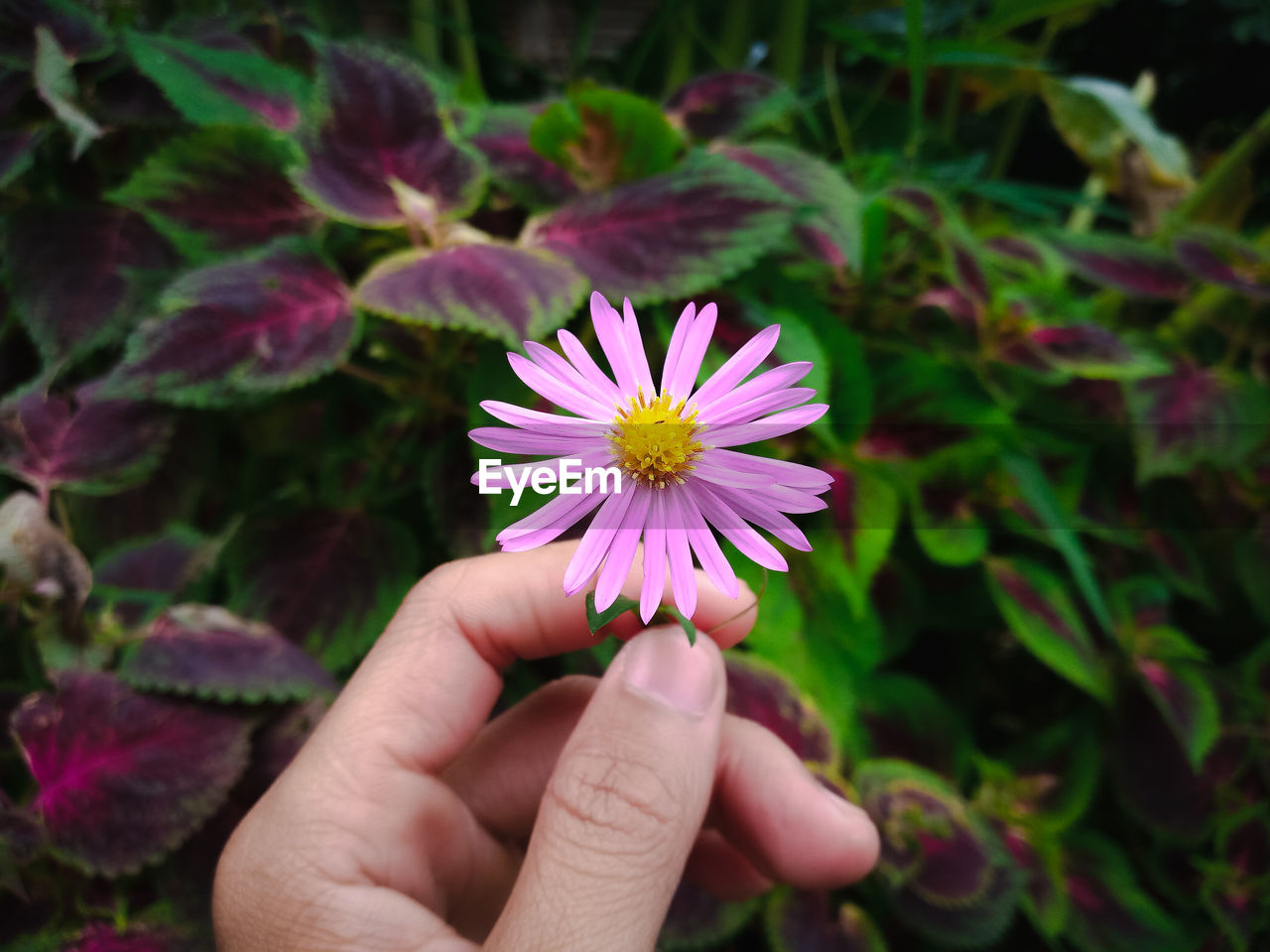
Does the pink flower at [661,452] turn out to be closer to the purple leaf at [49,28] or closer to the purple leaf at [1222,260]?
the purple leaf at [49,28]

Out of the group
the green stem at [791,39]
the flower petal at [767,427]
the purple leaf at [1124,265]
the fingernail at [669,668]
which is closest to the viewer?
the flower petal at [767,427]

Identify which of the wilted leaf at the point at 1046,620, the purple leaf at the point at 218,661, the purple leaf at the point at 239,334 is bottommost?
the wilted leaf at the point at 1046,620

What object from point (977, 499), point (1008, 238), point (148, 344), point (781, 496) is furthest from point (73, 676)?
point (1008, 238)

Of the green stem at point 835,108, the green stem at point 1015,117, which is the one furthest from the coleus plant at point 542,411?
the green stem at point 1015,117

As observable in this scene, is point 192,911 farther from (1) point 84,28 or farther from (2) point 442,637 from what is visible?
(1) point 84,28

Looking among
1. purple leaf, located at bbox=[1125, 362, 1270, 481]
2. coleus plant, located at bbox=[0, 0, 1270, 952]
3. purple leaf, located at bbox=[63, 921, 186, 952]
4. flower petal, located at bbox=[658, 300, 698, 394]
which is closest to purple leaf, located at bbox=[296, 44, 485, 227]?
coleus plant, located at bbox=[0, 0, 1270, 952]

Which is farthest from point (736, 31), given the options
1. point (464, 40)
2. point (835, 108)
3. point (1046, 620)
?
point (1046, 620)
